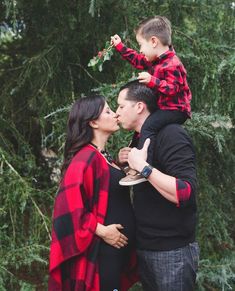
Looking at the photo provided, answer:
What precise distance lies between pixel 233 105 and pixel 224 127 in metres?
0.22

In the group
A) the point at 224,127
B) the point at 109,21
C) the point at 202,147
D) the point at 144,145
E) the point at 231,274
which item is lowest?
the point at 231,274

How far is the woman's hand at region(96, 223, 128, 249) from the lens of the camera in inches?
94.0

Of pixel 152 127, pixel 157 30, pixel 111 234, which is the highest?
pixel 157 30

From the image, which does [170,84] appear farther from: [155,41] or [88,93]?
[88,93]

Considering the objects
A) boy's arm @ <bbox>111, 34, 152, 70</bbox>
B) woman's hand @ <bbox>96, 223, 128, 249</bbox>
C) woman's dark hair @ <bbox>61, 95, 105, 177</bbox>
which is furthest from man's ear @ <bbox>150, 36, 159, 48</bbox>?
woman's hand @ <bbox>96, 223, 128, 249</bbox>

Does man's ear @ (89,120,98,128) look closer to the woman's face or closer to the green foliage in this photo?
the woman's face

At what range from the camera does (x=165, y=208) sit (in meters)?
2.34

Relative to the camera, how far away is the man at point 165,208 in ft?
7.20

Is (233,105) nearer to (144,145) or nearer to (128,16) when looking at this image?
(128,16)

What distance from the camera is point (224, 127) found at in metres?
3.61

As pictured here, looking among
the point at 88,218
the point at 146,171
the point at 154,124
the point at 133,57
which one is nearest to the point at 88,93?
the point at 133,57

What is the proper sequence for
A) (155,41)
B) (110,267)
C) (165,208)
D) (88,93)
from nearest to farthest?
(165,208) < (110,267) < (155,41) < (88,93)

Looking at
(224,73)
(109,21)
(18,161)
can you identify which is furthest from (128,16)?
(18,161)

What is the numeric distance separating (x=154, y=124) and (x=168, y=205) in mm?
427
